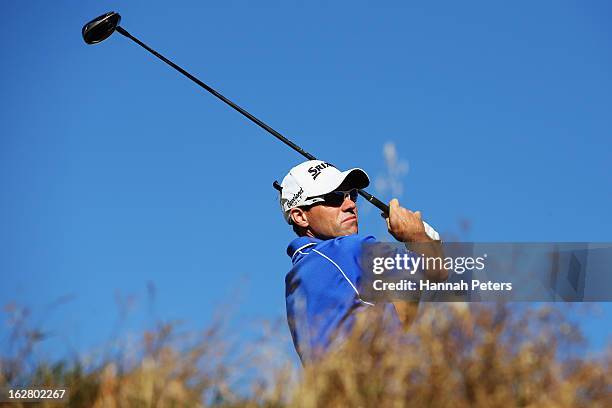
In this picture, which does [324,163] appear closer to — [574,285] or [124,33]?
[574,285]

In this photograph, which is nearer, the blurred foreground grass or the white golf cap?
the blurred foreground grass

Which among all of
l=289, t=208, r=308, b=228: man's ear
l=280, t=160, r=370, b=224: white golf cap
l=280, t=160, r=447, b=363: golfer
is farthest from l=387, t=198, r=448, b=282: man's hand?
l=289, t=208, r=308, b=228: man's ear

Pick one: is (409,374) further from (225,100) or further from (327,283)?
(225,100)

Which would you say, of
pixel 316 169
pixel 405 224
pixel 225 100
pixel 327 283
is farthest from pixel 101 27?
pixel 327 283

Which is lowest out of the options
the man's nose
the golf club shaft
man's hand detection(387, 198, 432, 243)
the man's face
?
man's hand detection(387, 198, 432, 243)

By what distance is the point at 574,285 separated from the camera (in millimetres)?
4914

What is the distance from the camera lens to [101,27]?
26.0 feet

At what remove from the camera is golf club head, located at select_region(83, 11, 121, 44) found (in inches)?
310

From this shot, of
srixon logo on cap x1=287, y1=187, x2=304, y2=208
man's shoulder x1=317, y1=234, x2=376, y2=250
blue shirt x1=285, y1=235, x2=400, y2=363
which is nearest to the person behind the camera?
blue shirt x1=285, y1=235, x2=400, y2=363

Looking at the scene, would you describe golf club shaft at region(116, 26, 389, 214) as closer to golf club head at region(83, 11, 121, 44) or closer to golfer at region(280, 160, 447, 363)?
golf club head at region(83, 11, 121, 44)

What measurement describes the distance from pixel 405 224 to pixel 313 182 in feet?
2.79

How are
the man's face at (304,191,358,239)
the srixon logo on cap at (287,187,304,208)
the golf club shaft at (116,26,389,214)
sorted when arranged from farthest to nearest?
the golf club shaft at (116,26,389,214), the srixon logo on cap at (287,187,304,208), the man's face at (304,191,358,239)

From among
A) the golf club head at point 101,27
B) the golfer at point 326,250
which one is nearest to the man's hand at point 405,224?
the golfer at point 326,250

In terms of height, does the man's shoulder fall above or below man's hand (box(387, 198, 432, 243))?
below
